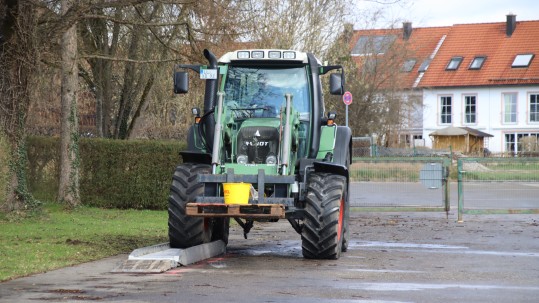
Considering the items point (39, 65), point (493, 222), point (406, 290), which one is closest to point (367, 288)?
point (406, 290)

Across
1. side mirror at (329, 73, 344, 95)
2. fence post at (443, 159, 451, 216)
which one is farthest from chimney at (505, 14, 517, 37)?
side mirror at (329, 73, 344, 95)

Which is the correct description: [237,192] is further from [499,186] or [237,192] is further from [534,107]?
[534,107]

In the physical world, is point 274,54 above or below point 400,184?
above

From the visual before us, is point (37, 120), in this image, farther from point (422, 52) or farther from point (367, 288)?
point (422, 52)

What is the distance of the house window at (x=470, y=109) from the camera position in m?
75.8

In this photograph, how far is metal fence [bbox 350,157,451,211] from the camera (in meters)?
25.5

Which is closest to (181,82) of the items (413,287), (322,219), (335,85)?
(335,85)

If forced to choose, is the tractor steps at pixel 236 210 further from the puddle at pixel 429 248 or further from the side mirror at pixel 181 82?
the puddle at pixel 429 248

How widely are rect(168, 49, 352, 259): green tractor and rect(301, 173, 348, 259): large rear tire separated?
0.01 meters

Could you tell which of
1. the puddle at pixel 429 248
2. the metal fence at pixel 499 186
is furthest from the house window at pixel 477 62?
the puddle at pixel 429 248

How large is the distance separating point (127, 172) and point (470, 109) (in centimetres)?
5371

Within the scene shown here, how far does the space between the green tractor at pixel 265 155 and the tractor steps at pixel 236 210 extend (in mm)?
13

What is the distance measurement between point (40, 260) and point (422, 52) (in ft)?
214

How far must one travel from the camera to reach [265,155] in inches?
599
